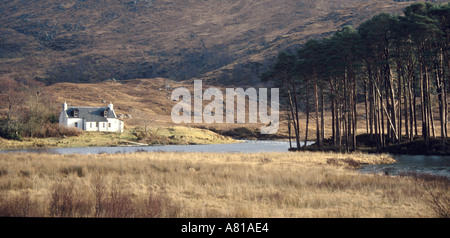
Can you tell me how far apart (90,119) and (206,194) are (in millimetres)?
71043

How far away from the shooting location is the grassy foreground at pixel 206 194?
1099cm

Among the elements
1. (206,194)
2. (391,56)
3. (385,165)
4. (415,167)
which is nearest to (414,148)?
(391,56)

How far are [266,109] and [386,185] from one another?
151407 millimetres

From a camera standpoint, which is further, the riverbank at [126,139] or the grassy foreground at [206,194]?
the riverbank at [126,139]

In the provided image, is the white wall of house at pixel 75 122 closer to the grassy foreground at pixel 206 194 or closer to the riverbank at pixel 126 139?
the riverbank at pixel 126 139

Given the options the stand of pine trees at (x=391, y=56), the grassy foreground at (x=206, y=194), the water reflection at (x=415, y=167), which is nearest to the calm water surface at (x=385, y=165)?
the water reflection at (x=415, y=167)

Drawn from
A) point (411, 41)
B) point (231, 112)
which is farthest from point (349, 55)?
point (231, 112)

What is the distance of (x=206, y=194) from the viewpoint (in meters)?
15.6

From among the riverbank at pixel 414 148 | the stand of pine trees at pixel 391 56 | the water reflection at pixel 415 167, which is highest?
the stand of pine trees at pixel 391 56

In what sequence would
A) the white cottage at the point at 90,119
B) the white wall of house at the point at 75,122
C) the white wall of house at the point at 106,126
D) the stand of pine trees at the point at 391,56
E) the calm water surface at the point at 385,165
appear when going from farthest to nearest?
the white wall of house at the point at 106,126
the white cottage at the point at 90,119
the white wall of house at the point at 75,122
the stand of pine trees at the point at 391,56
the calm water surface at the point at 385,165

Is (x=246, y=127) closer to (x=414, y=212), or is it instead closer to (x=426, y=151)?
(x=426, y=151)

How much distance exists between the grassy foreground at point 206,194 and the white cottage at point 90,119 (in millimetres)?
57019

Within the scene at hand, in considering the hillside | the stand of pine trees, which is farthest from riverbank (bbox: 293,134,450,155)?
the hillside

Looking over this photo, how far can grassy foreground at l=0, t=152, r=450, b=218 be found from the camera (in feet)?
36.1
